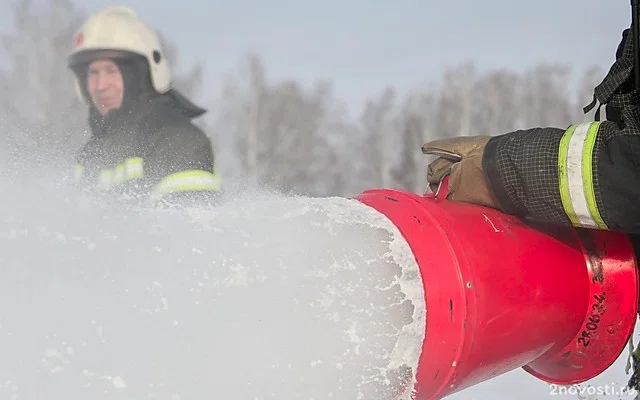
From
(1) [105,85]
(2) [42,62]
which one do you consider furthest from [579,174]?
(2) [42,62]

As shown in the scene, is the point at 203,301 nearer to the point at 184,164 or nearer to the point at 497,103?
the point at 184,164

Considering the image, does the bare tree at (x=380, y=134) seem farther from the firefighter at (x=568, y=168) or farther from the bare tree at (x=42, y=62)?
the firefighter at (x=568, y=168)

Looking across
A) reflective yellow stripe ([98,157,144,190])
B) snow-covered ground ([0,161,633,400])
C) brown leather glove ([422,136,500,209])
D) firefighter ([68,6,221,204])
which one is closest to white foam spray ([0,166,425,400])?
snow-covered ground ([0,161,633,400])

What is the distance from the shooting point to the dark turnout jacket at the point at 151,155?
2217 millimetres

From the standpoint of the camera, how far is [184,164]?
230 centimetres

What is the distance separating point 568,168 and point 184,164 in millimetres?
1377

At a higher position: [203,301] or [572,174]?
[572,174]

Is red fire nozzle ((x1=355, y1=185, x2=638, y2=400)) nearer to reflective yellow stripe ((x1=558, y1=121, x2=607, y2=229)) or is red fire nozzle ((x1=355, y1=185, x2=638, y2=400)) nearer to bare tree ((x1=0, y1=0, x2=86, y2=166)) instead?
reflective yellow stripe ((x1=558, y1=121, x2=607, y2=229))

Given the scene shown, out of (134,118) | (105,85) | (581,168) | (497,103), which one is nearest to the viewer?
(581,168)

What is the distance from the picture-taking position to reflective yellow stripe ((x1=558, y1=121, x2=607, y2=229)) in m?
1.22

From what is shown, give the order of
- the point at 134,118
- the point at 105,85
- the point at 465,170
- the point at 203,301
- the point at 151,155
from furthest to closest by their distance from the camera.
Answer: the point at 105,85, the point at 134,118, the point at 151,155, the point at 465,170, the point at 203,301

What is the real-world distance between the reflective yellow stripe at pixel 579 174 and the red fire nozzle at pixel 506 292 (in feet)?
0.44

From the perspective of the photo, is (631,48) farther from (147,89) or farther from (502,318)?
(147,89)

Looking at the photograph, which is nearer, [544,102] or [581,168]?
[581,168]
